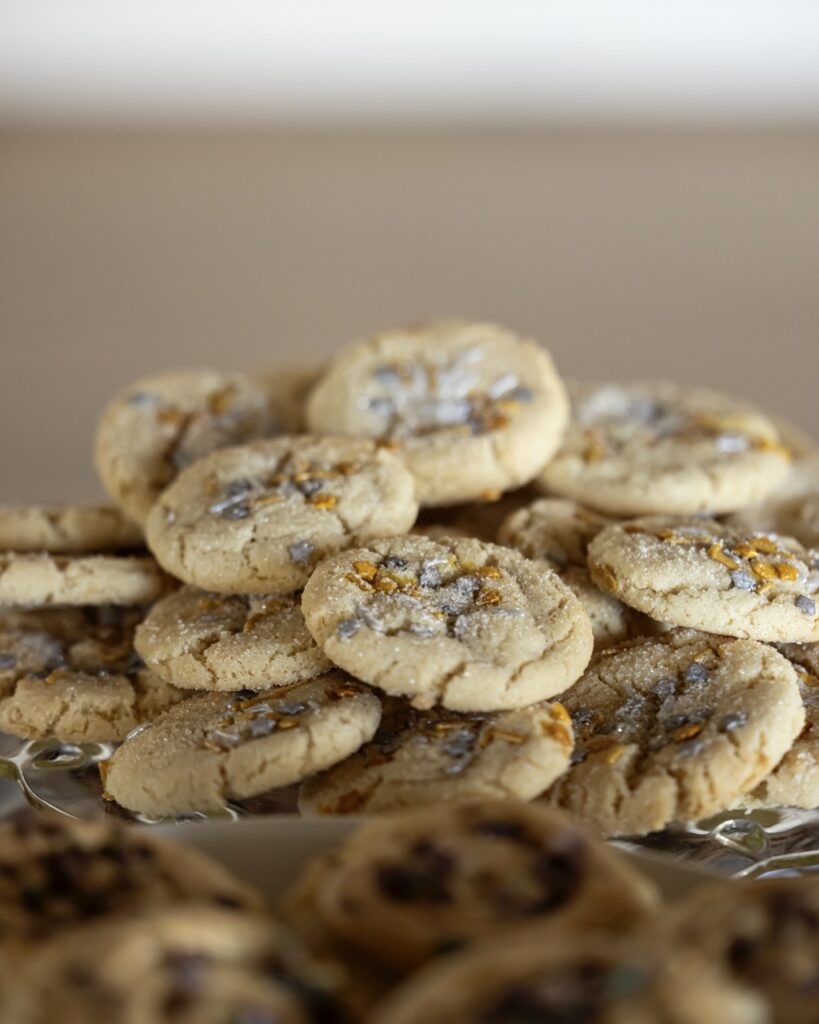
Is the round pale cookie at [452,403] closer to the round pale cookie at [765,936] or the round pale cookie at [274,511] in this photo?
the round pale cookie at [274,511]

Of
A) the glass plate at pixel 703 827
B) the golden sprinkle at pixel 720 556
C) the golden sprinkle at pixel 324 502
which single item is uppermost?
the golden sprinkle at pixel 324 502

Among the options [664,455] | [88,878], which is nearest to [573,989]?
[88,878]

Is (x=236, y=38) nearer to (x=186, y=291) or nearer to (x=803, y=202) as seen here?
(x=186, y=291)

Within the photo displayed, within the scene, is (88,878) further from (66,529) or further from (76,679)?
(66,529)

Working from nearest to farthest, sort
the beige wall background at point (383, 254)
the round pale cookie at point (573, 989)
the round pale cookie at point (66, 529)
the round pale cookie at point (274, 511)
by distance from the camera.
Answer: the round pale cookie at point (573, 989), the round pale cookie at point (274, 511), the round pale cookie at point (66, 529), the beige wall background at point (383, 254)

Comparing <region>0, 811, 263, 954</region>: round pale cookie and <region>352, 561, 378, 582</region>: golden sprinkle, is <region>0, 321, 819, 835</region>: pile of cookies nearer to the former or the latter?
<region>352, 561, 378, 582</region>: golden sprinkle

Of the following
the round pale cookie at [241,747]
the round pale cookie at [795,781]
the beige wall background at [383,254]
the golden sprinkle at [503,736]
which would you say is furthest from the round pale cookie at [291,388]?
the beige wall background at [383,254]
